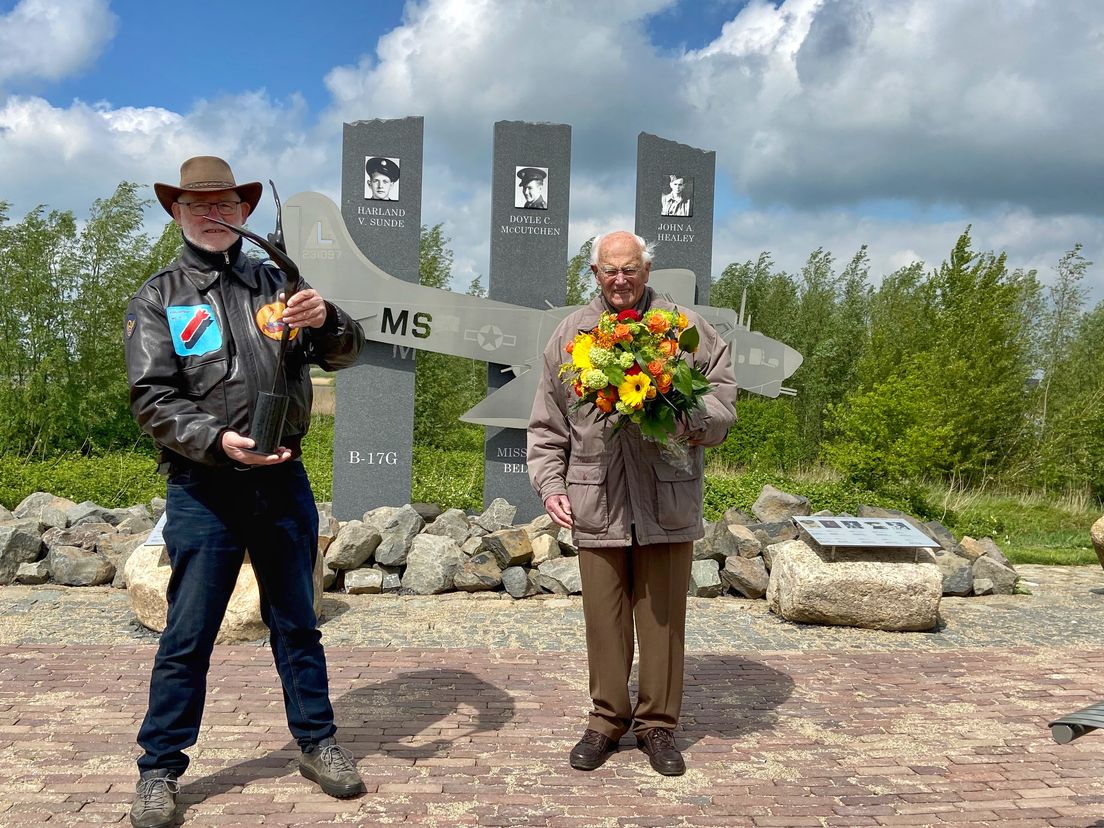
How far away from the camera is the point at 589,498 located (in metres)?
3.58

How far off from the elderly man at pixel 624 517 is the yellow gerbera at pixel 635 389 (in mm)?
290

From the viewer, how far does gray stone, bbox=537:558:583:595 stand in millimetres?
6562

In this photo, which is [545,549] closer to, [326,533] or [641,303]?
[326,533]

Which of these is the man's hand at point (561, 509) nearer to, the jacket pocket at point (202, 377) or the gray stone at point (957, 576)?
the jacket pocket at point (202, 377)

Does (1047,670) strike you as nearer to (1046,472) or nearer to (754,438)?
(754,438)

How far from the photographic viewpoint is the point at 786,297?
1966 cm

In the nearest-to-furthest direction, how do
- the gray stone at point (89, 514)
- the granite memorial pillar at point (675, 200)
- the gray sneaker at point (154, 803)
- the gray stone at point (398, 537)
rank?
the gray sneaker at point (154, 803) → the gray stone at point (398, 537) → the gray stone at point (89, 514) → the granite memorial pillar at point (675, 200)

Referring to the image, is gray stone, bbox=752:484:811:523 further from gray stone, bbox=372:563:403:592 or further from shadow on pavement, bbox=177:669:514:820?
shadow on pavement, bbox=177:669:514:820

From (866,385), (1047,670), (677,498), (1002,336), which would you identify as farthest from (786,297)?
(677,498)

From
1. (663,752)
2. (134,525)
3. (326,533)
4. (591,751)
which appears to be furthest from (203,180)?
(134,525)

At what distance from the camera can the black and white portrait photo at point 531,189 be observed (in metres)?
8.66

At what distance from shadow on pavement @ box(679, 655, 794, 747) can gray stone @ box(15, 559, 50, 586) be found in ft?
15.0

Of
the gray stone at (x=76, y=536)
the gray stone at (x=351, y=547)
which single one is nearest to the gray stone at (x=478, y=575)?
the gray stone at (x=351, y=547)

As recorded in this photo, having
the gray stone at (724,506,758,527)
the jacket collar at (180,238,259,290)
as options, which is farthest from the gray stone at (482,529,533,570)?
the jacket collar at (180,238,259,290)
